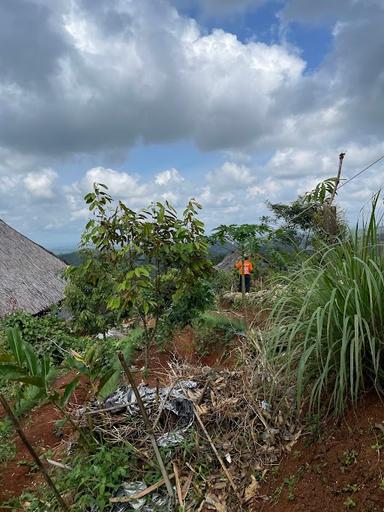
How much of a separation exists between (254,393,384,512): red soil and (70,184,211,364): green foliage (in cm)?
182

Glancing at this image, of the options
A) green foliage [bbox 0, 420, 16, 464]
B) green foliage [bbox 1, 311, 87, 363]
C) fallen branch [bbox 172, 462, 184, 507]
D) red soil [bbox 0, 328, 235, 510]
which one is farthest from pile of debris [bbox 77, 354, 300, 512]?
green foliage [bbox 1, 311, 87, 363]

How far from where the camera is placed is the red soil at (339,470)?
199 cm

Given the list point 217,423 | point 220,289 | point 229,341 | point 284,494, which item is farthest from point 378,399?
point 220,289

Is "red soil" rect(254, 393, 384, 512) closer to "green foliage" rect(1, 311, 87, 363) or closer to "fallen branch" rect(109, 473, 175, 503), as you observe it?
"fallen branch" rect(109, 473, 175, 503)

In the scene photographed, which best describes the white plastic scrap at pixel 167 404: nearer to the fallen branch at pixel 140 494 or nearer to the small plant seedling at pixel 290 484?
the fallen branch at pixel 140 494

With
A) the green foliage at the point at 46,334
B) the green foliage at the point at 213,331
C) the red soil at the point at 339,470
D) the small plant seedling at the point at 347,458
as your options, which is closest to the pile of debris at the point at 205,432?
the red soil at the point at 339,470

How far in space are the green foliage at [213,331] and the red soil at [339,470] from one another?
89.1 inches

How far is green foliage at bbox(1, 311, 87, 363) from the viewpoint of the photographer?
689 cm

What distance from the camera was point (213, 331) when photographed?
16.3 ft

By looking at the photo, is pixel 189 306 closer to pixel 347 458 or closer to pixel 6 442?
pixel 6 442

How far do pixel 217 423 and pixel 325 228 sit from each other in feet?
7.41

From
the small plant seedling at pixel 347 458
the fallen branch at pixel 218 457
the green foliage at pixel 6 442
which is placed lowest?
the green foliage at pixel 6 442

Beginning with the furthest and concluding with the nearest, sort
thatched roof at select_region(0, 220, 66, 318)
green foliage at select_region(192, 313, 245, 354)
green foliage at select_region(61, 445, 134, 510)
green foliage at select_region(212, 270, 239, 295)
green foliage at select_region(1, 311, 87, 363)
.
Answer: thatched roof at select_region(0, 220, 66, 318), green foliage at select_region(212, 270, 239, 295), green foliage at select_region(1, 311, 87, 363), green foliage at select_region(192, 313, 245, 354), green foliage at select_region(61, 445, 134, 510)

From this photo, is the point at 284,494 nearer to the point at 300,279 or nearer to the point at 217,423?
the point at 217,423
